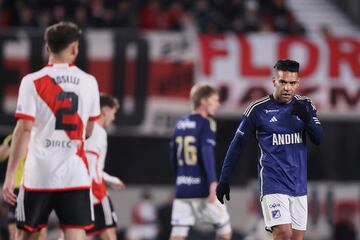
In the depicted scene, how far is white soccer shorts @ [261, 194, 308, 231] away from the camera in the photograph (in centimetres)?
841

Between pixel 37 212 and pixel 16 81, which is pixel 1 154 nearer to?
pixel 37 212

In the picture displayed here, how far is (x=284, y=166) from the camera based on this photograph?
8.48m

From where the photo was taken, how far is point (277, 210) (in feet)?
27.6

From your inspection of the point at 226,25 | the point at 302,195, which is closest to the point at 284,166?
the point at 302,195

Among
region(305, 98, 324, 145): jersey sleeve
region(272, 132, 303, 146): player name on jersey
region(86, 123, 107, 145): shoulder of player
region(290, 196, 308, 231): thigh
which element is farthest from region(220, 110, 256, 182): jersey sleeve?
region(86, 123, 107, 145): shoulder of player

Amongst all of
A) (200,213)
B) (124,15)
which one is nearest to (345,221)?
(124,15)

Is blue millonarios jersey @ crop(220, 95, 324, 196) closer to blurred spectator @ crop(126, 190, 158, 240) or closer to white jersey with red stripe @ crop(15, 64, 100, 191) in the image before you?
white jersey with red stripe @ crop(15, 64, 100, 191)

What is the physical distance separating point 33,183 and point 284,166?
2344 millimetres

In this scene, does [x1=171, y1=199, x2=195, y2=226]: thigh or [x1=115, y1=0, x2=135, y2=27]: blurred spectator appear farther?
[x1=115, y1=0, x2=135, y2=27]: blurred spectator

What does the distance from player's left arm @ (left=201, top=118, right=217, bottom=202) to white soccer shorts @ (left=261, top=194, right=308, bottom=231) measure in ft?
7.83

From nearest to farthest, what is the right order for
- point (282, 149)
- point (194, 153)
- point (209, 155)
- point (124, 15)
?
point (282, 149), point (209, 155), point (194, 153), point (124, 15)

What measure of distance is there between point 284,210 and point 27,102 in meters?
2.56

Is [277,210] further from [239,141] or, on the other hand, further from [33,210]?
[33,210]

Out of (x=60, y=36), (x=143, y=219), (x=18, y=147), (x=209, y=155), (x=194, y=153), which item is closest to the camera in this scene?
(x=18, y=147)
